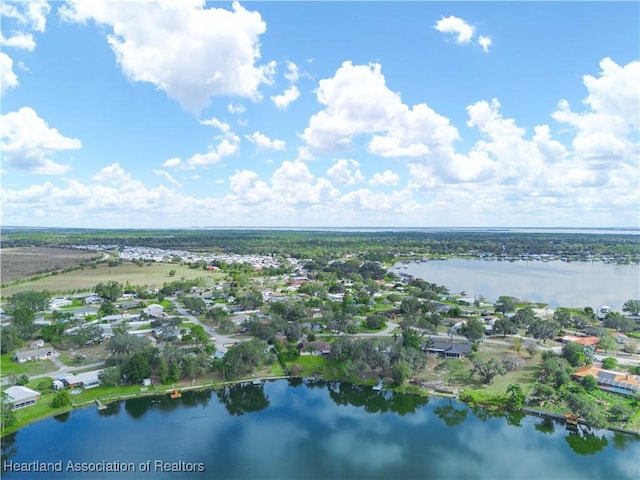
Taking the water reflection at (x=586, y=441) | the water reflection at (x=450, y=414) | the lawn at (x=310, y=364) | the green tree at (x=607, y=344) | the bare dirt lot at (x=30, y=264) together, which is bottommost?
the water reflection at (x=586, y=441)

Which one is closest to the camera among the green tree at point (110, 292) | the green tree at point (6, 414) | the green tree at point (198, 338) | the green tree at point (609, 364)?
the green tree at point (6, 414)

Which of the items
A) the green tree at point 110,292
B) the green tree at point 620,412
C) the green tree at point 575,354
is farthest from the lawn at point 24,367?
the green tree at point 575,354

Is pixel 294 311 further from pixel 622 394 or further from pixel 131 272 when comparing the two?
pixel 131 272

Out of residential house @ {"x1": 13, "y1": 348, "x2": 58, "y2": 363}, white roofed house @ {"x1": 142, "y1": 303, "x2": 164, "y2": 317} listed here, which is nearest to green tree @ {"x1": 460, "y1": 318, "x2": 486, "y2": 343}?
white roofed house @ {"x1": 142, "y1": 303, "x2": 164, "y2": 317}

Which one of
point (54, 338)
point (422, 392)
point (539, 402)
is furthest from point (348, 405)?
point (54, 338)

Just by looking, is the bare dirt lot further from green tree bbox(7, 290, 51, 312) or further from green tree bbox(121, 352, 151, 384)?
green tree bbox(121, 352, 151, 384)

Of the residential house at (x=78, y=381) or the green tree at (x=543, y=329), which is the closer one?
the residential house at (x=78, y=381)

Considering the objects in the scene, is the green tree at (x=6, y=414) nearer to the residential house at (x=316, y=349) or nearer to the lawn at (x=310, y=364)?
the lawn at (x=310, y=364)
